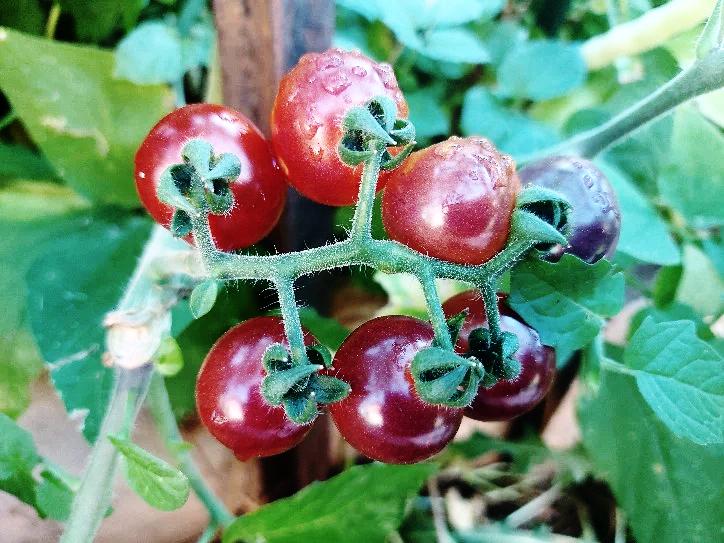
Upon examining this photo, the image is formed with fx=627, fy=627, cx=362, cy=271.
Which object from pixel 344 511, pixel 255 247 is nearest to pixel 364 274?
pixel 255 247

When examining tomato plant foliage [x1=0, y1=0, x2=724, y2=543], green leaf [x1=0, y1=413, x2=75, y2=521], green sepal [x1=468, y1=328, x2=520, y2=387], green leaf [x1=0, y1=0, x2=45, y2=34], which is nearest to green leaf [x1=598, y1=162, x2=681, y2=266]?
tomato plant foliage [x1=0, y1=0, x2=724, y2=543]

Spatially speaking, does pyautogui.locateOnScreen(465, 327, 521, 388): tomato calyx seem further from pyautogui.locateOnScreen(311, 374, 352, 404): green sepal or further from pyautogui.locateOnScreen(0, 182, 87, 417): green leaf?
pyautogui.locateOnScreen(0, 182, 87, 417): green leaf

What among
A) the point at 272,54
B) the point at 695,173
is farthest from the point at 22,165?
the point at 695,173

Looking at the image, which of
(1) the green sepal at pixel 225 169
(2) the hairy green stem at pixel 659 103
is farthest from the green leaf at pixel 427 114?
(1) the green sepal at pixel 225 169

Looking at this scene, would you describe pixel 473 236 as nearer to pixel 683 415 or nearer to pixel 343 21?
pixel 683 415

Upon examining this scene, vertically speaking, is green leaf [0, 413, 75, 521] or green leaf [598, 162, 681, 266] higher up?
green leaf [598, 162, 681, 266]

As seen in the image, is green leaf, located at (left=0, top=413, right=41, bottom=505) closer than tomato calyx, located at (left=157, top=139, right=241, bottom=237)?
No

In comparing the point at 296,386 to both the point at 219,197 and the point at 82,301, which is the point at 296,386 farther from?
the point at 82,301

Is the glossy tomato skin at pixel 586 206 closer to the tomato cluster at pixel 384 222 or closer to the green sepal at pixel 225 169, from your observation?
the tomato cluster at pixel 384 222
